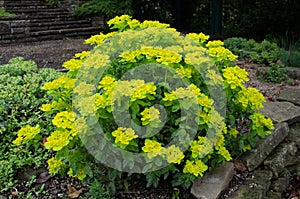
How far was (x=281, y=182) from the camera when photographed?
2.33 meters

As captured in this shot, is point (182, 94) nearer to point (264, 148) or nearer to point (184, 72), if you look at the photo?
point (184, 72)

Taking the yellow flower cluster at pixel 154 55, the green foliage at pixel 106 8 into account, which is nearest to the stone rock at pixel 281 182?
the yellow flower cluster at pixel 154 55

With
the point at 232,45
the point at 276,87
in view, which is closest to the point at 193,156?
the point at 276,87

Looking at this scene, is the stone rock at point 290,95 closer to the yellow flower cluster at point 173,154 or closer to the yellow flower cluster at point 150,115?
the yellow flower cluster at point 173,154

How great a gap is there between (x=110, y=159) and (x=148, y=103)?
1.22 feet

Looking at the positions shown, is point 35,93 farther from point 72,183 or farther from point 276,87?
point 276,87

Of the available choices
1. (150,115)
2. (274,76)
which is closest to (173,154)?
(150,115)

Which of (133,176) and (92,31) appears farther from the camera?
(92,31)

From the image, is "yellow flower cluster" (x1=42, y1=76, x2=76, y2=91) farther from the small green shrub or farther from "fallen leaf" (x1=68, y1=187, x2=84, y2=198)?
the small green shrub

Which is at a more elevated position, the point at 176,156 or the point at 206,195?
the point at 176,156

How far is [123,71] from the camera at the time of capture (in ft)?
6.23

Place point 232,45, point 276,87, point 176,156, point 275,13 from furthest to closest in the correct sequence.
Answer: point 275,13 < point 232,45 < point 276,87 < point 176,156

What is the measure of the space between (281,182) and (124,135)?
4.38 ft

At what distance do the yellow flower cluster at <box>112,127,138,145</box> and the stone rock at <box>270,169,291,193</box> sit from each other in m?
1.21
